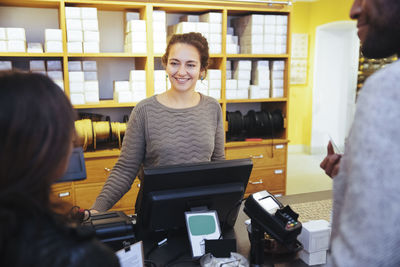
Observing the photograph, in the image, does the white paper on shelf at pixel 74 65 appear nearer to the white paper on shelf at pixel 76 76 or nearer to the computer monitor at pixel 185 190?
the white paper on shelf at pixel 76 76

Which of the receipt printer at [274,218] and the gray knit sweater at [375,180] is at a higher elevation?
the gray knit sweater at [375,180]

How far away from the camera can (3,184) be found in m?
0.66

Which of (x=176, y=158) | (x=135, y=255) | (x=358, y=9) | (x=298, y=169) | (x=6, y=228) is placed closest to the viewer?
(x=6, y=228)

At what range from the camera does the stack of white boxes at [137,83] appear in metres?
3.18

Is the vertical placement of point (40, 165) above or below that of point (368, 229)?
above

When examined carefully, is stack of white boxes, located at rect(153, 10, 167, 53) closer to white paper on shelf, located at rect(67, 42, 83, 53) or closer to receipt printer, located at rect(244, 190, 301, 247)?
white paper on shelf, located at rect(67, 42, 83, 53)

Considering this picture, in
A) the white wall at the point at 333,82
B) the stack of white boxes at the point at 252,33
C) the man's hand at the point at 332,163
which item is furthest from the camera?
the white wall at the point at 333,82

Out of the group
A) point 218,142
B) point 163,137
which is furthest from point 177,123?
point 218,142

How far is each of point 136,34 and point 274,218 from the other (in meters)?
2.36

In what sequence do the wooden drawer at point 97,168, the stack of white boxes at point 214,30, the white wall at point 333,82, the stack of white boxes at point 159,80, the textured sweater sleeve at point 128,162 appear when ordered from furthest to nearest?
the white wall at point 333,82 < the stack of white boxes at point 214,30 < the stack of white boxes at point 159,80 < the wooden drawer at point 97,168 < the textured sweater sleeve at point 128,162

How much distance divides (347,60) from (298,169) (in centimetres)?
211

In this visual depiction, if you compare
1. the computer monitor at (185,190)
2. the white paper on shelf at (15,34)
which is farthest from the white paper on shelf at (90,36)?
the computer monitor at (185,190)

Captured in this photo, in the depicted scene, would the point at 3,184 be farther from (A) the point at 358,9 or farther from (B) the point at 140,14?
(B) the point at 140,14

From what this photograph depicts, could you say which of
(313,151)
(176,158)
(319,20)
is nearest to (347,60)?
(319,20)
